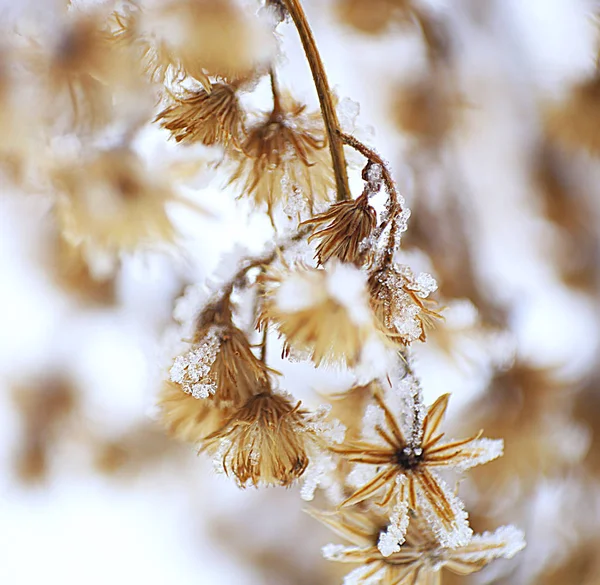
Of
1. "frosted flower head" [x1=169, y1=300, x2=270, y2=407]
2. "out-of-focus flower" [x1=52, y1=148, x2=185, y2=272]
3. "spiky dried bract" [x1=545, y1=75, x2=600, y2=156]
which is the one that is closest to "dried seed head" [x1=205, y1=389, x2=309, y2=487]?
"frosted flower head" [x1=169, y1=300, x2=270, y2=407]

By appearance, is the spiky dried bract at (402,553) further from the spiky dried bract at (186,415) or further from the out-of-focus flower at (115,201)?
the out-of-focus flower at (115,201)

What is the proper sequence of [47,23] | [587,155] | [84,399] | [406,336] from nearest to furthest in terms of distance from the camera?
[406,336] → [47,23] → [587,155] → [84,399]

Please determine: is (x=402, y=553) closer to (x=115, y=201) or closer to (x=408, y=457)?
(x=408, y=457)

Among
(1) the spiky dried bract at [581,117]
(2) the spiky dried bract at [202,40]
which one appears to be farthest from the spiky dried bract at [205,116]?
(1) the spiky dried bract at [581,117]

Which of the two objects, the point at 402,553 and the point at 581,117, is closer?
the point at 402,553

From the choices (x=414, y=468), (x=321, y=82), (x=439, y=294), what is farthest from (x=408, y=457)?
(x=439, y=294)

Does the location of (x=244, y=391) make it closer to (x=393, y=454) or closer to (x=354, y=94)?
(x=393, y=454)

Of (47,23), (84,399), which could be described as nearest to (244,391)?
(47,23)

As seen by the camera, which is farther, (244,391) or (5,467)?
(5,467)
